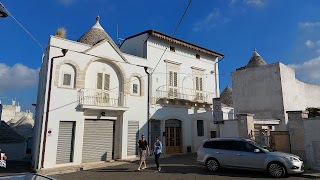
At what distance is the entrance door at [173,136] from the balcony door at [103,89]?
6057mm

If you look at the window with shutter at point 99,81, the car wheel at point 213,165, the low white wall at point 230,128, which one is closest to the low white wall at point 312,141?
the low white wall at point 230,128

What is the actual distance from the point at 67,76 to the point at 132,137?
6485 millimetres

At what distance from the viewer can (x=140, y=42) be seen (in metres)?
21.0

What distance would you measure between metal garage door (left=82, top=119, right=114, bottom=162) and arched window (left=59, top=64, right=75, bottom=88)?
2.74 m

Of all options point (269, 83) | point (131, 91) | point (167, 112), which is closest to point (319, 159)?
point (269, 83)

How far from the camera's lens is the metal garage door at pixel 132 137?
17.9 m

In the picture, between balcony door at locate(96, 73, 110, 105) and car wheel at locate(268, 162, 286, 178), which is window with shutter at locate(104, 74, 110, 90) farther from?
car wheel at locate(268, 162, 286, 178)

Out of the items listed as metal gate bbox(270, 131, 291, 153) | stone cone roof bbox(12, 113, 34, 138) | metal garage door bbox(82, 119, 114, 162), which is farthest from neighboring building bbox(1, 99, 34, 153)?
metal gate bbox(270, 131, 291, 153)

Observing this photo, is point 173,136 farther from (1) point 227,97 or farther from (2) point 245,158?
(1) point 227,97

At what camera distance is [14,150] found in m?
24.8

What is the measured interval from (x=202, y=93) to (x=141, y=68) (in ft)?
23.4

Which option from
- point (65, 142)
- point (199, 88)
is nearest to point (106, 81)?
point (65, 142)

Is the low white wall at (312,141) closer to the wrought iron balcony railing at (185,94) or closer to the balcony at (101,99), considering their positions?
the wrought iron balcony railing at (185,94)

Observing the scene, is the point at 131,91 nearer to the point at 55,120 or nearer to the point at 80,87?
the point at 80,87
